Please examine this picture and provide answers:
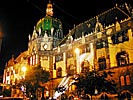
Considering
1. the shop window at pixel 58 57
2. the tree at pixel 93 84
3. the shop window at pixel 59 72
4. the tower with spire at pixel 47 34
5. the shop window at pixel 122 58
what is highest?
the tower with spire at pixel 47 34

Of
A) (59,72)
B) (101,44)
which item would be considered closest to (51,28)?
(59,72)

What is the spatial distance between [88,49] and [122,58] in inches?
319

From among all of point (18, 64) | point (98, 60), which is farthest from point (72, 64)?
point (18, 64)

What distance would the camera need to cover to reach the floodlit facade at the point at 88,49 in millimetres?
36094

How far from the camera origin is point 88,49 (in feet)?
141

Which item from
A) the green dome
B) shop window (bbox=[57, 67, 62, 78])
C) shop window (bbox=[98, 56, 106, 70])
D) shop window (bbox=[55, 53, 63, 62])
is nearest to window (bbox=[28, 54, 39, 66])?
shop window (bbox=[55, 53, 63, 62])

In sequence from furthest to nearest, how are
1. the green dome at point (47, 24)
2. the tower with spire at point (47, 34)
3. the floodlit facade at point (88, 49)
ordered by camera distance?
the green dome at point (47, 24), the tower with spire at point (47, 34), the floodlit facade at point (88, 49)

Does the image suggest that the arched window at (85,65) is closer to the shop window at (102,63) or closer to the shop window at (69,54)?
the shop window at (102,63)

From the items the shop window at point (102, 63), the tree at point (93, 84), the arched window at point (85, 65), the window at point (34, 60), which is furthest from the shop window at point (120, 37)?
the window at point (34, 60)

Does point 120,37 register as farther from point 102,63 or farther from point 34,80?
point 34,80

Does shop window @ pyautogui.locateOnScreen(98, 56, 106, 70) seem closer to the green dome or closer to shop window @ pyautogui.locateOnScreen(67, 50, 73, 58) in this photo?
shop window @ pyautogui.locateOnScreen(67, 50, 73, 58)

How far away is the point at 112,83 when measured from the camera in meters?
34.0

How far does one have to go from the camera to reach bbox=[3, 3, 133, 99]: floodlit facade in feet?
118

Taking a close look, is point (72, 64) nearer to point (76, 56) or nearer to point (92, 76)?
point (76, 56)
